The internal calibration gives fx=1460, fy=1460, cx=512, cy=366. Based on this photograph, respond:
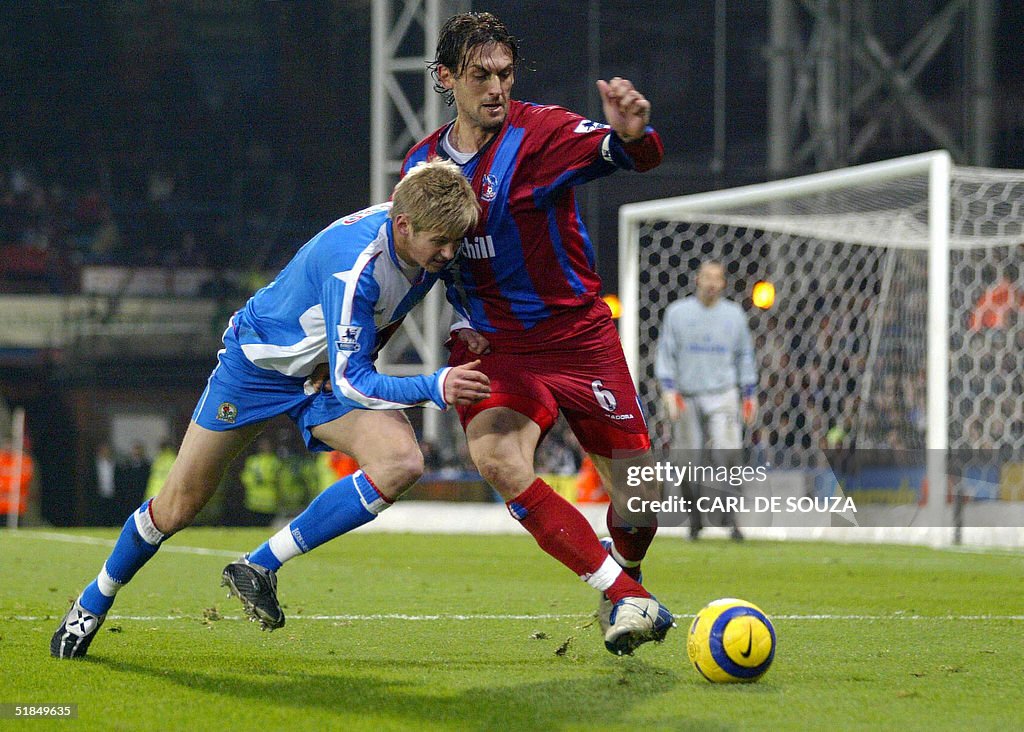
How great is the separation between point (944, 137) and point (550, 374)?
17929mm

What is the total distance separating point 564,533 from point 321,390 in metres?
0.87

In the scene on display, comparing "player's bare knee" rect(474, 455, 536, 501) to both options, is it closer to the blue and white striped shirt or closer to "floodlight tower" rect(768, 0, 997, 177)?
the blue and white striped shirt

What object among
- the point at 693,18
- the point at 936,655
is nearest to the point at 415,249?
the point at 936,655

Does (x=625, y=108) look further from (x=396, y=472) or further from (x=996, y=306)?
(x=996, y=306)

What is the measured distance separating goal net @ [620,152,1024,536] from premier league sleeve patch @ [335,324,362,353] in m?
6.80

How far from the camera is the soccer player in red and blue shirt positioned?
447cm

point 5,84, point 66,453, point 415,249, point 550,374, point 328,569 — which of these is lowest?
point 66,453

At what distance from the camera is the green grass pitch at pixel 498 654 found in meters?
3.52

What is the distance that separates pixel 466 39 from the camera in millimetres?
4613

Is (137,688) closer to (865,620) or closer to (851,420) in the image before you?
(865,620)

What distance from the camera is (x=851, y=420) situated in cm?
1520

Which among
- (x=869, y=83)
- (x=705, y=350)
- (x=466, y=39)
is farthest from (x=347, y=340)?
(x=869, y=83)

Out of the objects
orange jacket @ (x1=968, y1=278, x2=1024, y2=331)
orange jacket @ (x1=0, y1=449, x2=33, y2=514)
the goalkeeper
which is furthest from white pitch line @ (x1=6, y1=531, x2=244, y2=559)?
orange jacket @ (x1=968, y1=278, x2=1024, y2=331)

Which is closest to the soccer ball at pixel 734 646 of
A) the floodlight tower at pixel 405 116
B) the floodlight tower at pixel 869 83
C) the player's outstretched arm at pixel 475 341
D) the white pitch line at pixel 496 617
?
the player's outstretched arm at pixel 475 341
